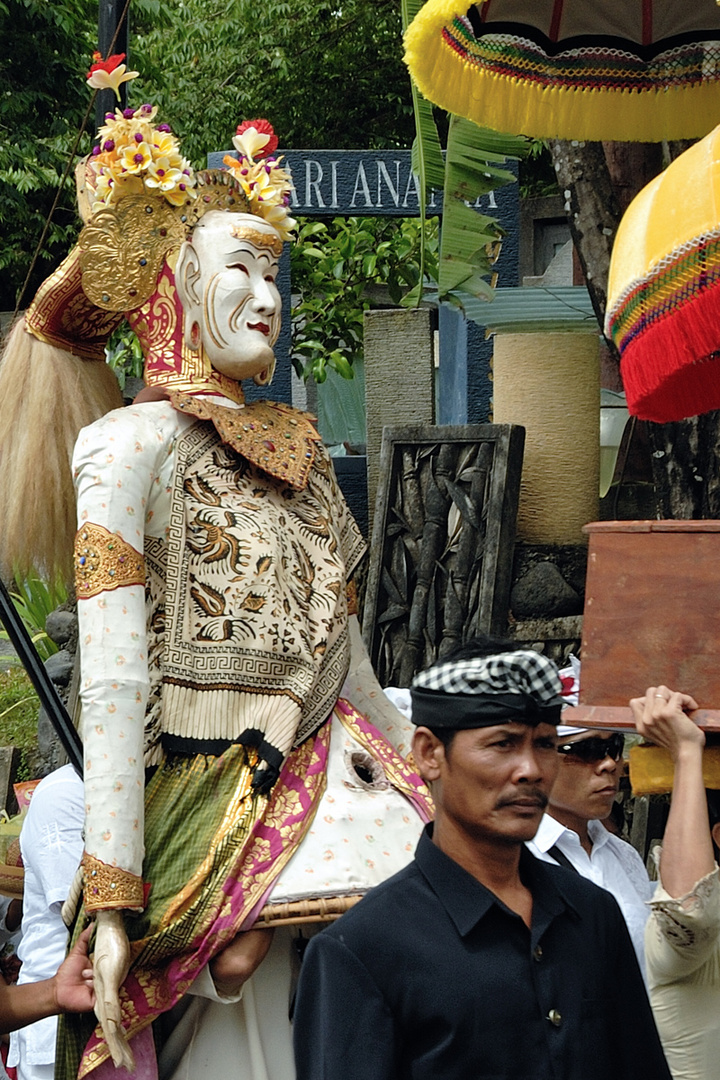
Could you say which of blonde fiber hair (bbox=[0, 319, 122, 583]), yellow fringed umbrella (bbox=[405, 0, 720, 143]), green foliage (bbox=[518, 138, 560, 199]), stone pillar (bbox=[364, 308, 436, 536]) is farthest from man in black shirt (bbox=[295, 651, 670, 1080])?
green foliage (bbox=[518, 138, 560, 199])

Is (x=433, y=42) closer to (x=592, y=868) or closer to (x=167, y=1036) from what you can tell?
(x=592, y=868)

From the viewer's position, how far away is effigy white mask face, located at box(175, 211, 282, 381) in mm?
3334

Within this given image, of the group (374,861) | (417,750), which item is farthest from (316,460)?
(417,750)

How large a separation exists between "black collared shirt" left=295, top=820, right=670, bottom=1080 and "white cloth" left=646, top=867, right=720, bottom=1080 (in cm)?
23

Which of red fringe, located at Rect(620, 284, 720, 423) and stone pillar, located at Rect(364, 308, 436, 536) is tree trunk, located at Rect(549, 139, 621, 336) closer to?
stone pillar, located at Rect(364, 308, 436, 536)

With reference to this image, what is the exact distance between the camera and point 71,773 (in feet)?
12.9

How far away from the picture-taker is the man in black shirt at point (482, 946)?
2064 millimetres

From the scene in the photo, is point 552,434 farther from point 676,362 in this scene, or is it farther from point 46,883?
point 676,362

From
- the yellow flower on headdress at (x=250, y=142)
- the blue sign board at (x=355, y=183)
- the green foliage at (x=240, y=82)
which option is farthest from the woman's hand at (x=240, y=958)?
the green foliage at (x=240, y=82)

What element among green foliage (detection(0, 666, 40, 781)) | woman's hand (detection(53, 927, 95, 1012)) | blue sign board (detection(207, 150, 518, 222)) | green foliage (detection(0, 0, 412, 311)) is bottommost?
green foliage (detection(0, 666, 40, 781))

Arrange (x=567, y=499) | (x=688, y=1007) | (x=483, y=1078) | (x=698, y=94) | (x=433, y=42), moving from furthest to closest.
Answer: (x=567, y=499)
(x=698, y=94)
(x=433, y=42)
(x=688, y=1007)
(x=483, y=1078)

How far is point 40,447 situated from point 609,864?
165cm

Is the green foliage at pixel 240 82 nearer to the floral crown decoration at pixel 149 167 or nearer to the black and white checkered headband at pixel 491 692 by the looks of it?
the floral crown decoration at pixel 149 167

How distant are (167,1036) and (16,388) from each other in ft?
4.71
